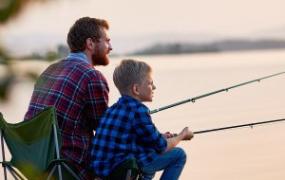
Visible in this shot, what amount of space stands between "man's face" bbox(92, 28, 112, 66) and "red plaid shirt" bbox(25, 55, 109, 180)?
7cm

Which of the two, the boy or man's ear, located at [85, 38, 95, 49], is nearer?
the boy

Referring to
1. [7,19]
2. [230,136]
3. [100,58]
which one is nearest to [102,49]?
[100,58]

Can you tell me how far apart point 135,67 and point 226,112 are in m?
7.05

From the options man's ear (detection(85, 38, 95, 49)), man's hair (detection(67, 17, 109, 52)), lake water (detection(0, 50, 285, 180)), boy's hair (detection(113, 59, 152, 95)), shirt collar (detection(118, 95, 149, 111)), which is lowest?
lake water (detection(0, 50, 285, 180))

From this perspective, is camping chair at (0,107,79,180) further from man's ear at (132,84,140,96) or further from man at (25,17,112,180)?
man's ear at (132,84,140,96)

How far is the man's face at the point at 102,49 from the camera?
2641 mm

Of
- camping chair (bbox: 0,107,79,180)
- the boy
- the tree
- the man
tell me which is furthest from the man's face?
the tree

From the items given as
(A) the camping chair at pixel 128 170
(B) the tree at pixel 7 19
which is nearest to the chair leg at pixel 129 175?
(A) the camping chair at pixel 128 170

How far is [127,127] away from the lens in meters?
2.48

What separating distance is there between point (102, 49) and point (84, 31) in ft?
0.28

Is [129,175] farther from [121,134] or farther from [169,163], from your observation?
[169,163]

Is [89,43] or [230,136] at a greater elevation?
[89,43]

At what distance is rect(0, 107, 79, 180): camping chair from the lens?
237cm

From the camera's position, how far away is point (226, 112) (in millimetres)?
9445
